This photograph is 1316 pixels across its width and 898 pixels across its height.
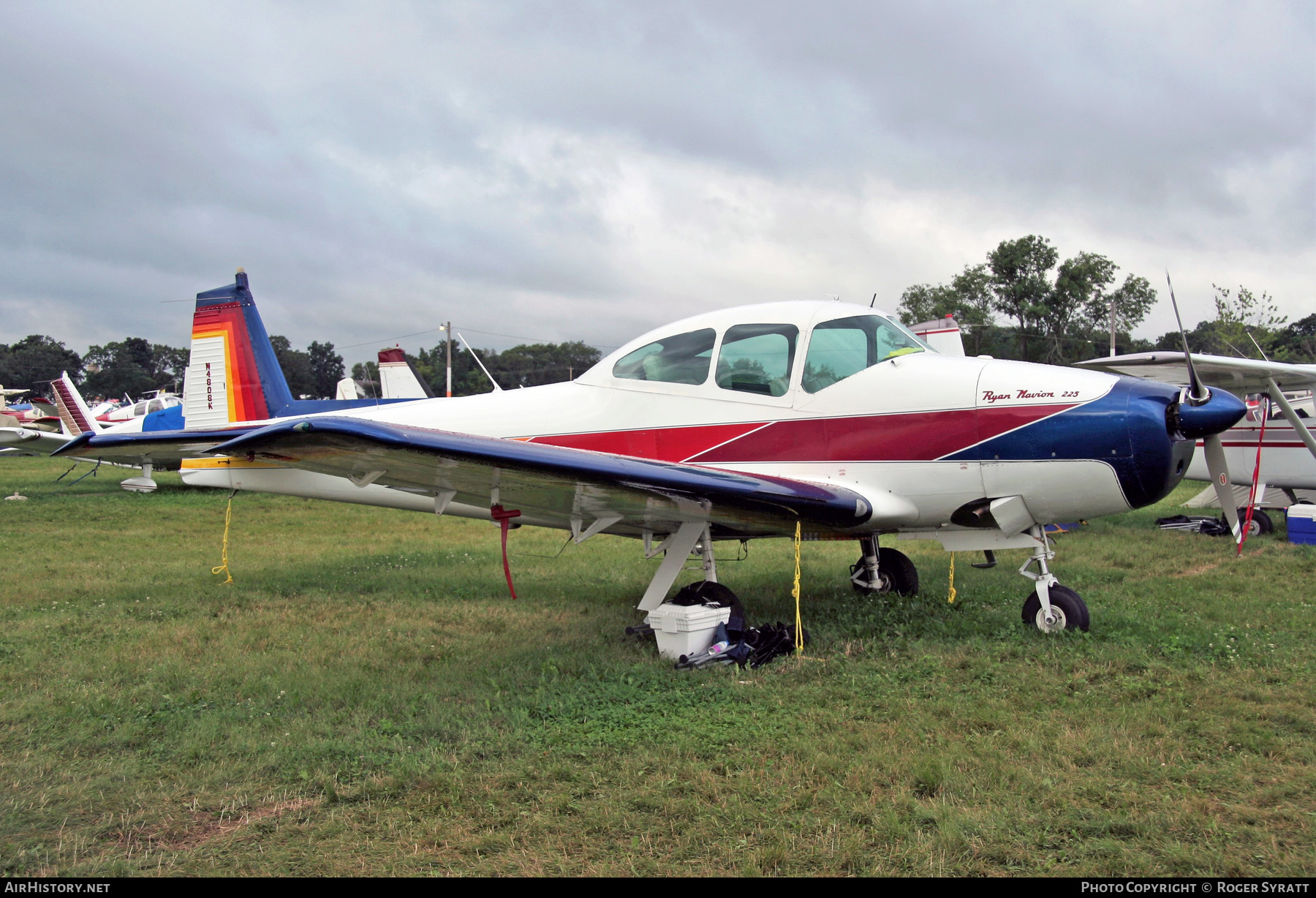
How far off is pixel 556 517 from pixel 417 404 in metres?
2.22

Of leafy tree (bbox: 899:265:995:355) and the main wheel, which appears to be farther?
leafy tree (bbox: 899:265:995:355)

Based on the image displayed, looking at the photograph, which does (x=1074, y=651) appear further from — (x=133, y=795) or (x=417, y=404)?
(x=417, y=404)

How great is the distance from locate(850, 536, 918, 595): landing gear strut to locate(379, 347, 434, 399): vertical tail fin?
17.3m

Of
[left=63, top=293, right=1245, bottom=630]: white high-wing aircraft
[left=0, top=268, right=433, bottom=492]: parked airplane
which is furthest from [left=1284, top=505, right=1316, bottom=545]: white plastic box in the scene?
[left=0, top=268, right=433, bottom=492]: parked airplane

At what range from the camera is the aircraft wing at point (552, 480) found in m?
3.84

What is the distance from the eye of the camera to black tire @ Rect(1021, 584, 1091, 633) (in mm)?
5246

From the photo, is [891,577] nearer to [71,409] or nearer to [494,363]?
[71,409]

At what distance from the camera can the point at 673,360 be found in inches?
242

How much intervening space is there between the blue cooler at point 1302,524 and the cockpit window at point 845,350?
25.3 feet

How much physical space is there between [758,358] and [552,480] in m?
2.10

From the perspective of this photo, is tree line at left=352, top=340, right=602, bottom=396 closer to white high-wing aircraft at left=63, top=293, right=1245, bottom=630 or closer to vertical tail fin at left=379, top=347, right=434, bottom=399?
vertical tail fin at left=379, top=347, right=434, bottom=399

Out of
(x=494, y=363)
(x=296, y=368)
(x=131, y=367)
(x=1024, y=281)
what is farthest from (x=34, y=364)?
(x=1024, y=281)

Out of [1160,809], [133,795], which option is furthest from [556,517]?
[1160,809]
